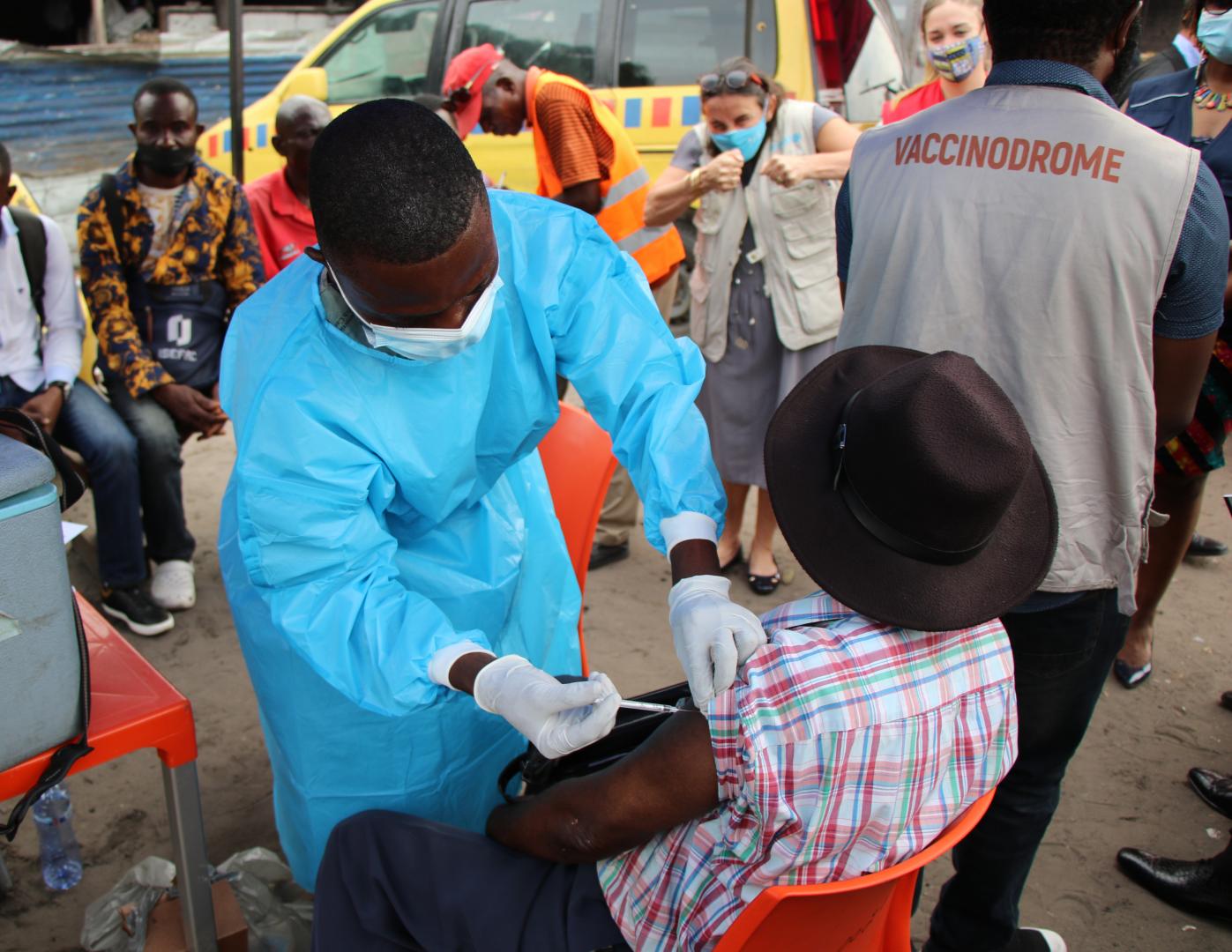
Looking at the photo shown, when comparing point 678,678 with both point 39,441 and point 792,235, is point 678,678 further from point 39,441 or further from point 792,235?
point 39,441

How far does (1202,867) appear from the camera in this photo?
2.21 m

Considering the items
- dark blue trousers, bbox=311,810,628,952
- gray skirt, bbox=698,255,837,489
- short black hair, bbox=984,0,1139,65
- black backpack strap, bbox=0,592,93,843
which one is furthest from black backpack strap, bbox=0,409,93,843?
gray skirt, bbox=698,255,837,489

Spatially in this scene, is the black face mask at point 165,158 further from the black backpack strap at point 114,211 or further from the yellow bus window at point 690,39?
the yellow bus window at point 690,39

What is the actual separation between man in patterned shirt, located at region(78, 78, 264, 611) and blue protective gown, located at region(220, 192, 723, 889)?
5.87 ft

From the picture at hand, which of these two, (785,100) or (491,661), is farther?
(785,100)

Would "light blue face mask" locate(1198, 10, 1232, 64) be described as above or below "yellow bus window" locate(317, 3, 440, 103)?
above

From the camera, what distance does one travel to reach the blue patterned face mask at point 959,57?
2957 mm

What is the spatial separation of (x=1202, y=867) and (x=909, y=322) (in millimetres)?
1456

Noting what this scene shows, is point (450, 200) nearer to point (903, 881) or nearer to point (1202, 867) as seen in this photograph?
point (903, 881)

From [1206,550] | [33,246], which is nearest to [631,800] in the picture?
[33,246]

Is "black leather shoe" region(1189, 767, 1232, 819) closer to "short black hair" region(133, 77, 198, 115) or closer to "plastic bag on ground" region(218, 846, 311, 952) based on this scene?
"plastic bag on ground" region(218, 846, 311, 952)

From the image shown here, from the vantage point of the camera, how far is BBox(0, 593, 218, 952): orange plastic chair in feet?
4.68

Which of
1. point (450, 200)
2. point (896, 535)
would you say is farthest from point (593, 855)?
point (450, 200)

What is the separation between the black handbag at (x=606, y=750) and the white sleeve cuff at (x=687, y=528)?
22 cm
